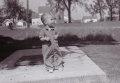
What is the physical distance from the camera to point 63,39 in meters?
18.7

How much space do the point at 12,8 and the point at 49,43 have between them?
1748 inches

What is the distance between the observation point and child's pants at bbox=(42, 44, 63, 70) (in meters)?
5.18

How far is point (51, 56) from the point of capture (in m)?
5.23

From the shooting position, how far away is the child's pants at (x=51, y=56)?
17.0 ft

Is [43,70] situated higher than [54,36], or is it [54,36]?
[54,36]

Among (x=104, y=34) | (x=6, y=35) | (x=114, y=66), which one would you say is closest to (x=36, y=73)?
(x=114, y=66)

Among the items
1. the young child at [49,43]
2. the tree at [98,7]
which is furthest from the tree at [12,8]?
the young child at [49,43]

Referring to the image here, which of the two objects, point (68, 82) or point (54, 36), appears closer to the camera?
point (68, 82)

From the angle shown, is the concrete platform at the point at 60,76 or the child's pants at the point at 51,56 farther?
the child's pants at the point at 51,56

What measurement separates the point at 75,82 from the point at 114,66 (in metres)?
2.81

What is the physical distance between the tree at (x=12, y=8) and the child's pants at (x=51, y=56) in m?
43.0

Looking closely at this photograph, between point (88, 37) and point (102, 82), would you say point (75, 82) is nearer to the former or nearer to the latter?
point (102, 82)

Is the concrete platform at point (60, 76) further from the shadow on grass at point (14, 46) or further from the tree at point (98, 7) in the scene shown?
the tree at point (98, 7)

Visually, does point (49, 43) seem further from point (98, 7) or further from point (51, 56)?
point (98, 7)
